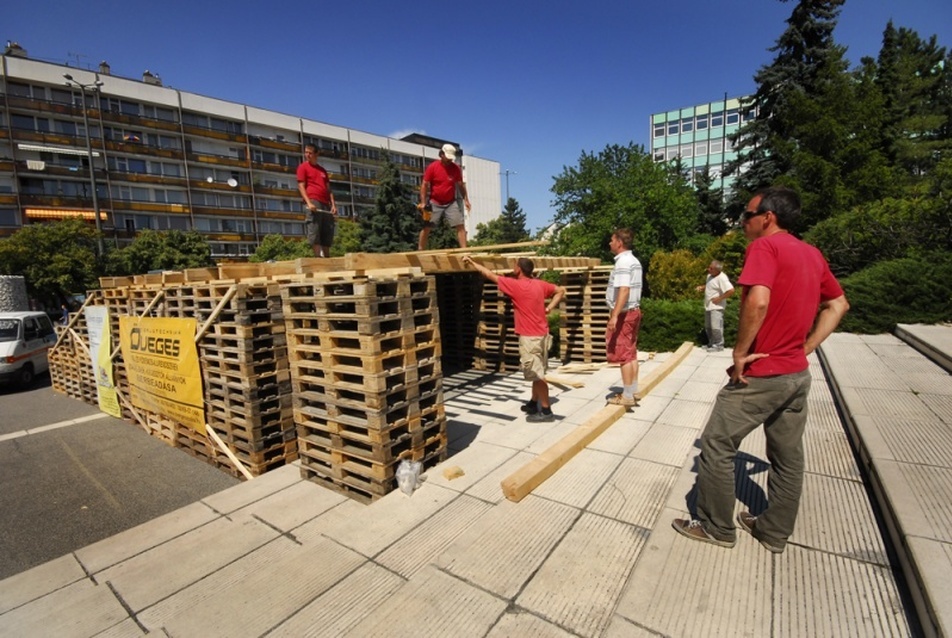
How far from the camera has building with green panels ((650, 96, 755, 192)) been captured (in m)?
57.0

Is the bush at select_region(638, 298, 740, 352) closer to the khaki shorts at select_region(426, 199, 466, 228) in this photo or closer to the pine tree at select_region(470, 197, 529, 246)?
the khaki shorts at select_region(426, 199, 466, 228)

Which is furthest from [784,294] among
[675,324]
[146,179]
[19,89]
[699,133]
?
[699,133]

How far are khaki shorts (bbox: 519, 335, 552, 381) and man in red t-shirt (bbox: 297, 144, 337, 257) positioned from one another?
4.72m

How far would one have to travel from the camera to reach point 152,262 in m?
32.9

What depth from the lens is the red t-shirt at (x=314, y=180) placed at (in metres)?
8.19

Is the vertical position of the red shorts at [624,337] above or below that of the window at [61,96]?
below

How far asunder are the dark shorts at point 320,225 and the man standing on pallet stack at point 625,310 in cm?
539

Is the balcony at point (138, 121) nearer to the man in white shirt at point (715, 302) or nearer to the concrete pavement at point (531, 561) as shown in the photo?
the concrete pavement at point (531, 561)

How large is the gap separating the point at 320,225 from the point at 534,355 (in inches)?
208

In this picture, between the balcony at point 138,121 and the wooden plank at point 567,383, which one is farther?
the balcony at point 138,121

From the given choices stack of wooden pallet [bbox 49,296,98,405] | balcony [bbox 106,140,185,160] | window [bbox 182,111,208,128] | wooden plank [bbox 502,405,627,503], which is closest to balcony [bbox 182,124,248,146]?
window [bbox 182,111,208,128]

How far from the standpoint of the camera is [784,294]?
2703 mm

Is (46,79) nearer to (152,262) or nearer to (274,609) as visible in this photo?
(152,262)

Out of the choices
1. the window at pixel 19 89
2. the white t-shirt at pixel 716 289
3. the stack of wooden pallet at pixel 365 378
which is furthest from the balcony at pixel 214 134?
the white t-shirt at pixel 716 289
